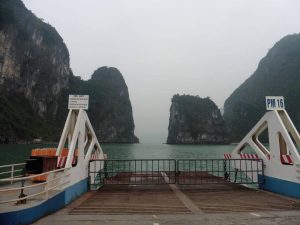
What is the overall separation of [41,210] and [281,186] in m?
9.10

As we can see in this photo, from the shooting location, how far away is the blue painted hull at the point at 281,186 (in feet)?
35.2

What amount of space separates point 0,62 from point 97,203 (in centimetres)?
14414

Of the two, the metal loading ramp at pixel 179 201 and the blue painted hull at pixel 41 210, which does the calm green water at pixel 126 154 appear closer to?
the metal loading ramp at pixel 179 201

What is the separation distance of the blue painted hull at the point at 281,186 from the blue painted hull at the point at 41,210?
8.09m

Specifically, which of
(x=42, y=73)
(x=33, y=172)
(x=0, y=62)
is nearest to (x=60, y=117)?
(x=42, y=73)

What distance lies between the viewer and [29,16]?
17000cm

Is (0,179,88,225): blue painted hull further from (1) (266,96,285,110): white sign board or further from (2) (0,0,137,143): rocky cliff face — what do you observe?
(2) (0,0,137,143): rocky cliff face

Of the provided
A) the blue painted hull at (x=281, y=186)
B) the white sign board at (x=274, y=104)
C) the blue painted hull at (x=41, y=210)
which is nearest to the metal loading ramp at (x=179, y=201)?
the blue painted hull at (x=281, y=186)

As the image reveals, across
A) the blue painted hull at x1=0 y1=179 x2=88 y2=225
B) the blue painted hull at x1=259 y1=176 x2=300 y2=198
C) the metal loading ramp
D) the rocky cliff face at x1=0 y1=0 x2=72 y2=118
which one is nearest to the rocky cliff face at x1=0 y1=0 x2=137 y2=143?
the rocky cliff face at x1=0 y1=0 x2=72 y2=118

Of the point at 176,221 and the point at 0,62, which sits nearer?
the point at 176,221

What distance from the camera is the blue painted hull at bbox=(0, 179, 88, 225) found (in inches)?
262

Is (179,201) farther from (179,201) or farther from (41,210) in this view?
(41,210)

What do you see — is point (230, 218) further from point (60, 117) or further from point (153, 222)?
point (60, 117)

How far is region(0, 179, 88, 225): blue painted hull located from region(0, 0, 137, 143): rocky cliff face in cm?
12271
